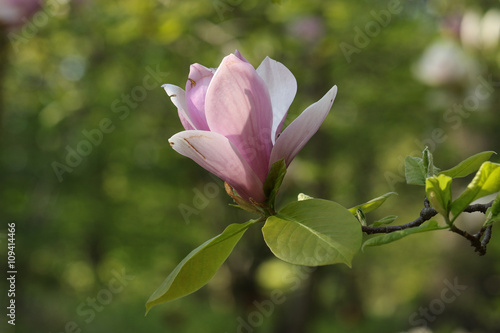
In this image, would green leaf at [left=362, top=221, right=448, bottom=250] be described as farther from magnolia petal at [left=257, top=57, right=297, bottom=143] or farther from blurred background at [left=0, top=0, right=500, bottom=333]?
blurred background at [left=0, top=0, right=500, bottom=333]

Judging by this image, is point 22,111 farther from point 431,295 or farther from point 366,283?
point 366,283

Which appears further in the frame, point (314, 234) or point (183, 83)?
point (183, 83)

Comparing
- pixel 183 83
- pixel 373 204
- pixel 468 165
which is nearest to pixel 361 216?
pixel 373 204

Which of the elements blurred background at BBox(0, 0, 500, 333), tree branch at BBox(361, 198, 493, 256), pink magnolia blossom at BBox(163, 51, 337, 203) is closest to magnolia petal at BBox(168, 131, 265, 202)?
pink magnolia blossom at BBox(163, 51, 337, 203)

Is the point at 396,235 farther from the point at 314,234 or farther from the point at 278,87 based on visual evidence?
the point at 278,87

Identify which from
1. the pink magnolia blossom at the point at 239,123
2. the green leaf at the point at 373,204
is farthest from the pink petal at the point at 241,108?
the green leaf at the point at 373,204

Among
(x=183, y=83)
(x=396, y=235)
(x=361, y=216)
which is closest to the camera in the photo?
(x=396, y=235)
